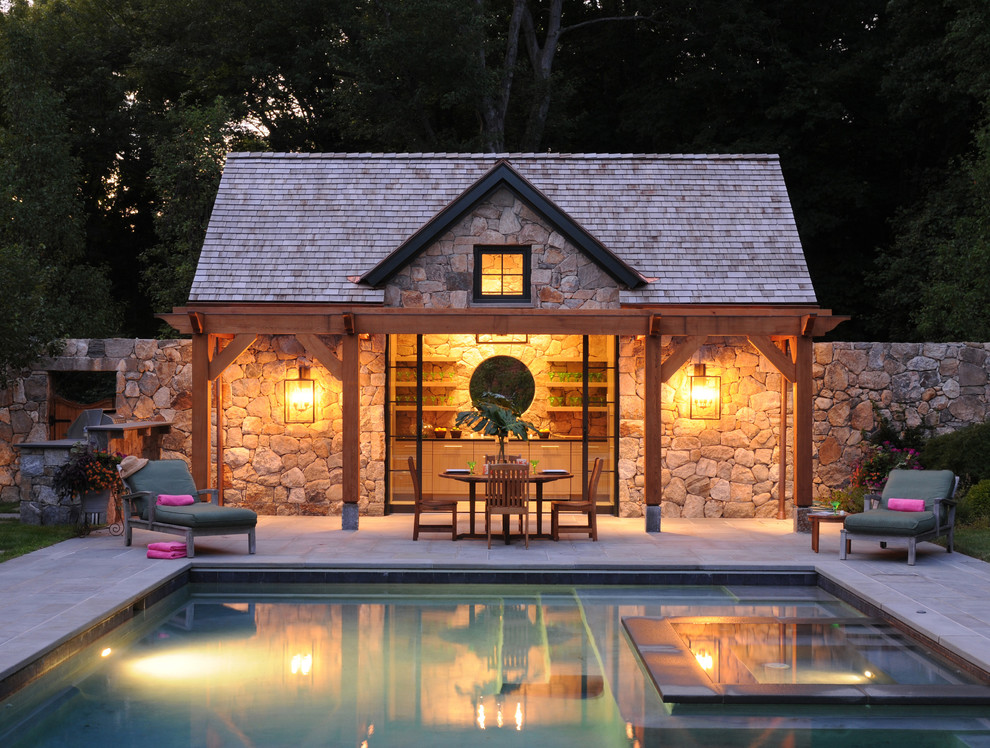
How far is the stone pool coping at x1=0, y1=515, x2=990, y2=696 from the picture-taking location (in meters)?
7.59

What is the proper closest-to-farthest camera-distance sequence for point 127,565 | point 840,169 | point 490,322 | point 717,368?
point 127,565 < point 490,322 < point 717,368 < point 840,169

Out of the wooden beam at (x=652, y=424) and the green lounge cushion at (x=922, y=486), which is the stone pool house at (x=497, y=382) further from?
the green lounge cushion at (x=922, y=486)

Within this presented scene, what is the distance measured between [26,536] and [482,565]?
17.6ft

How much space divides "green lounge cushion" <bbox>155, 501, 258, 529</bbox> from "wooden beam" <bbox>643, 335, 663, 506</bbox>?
4707 millimetres

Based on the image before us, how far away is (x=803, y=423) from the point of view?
12555 millimetres

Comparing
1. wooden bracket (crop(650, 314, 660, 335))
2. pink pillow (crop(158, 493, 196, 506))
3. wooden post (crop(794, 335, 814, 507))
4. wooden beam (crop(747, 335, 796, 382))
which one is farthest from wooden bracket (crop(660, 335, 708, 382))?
pink pillow (crop(158, 493, 196, 506))

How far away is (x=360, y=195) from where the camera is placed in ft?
50.1

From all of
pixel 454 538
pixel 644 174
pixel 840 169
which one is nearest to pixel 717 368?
pixel 644 174

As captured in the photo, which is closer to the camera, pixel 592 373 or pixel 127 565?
pixel 127 565

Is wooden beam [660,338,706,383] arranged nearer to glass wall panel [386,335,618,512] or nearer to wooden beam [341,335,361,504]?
glass wall panel [386,335,618,512]

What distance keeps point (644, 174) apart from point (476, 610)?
28.2ft

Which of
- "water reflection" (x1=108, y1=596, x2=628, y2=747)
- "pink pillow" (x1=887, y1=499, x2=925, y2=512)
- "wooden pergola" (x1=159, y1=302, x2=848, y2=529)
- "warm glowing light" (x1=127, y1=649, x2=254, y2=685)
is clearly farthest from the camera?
"wooden pergola" (x1=159, y1=302, x2=848, y2=529)

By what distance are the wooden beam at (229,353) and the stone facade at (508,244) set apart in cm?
207

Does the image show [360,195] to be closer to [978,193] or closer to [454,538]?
[454,538]
